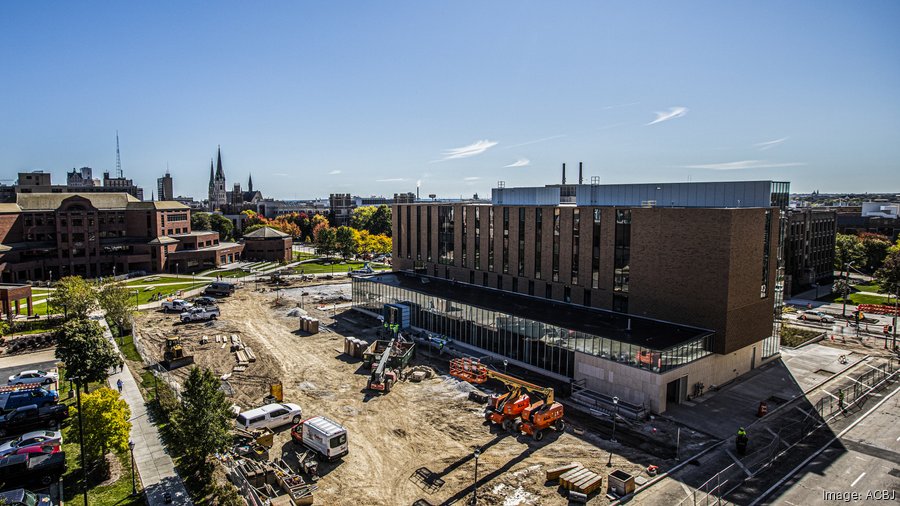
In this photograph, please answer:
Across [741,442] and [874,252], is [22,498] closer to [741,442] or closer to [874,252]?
[741,442]

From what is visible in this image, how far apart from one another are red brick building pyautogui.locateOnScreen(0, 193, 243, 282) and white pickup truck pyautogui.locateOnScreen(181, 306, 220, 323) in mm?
34164

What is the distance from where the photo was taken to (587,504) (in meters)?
25.7

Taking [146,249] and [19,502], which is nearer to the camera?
[19,502]

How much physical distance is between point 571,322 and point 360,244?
98491mm

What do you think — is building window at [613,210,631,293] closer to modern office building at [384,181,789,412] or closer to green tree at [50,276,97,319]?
modern office building at [384,181,789,412]

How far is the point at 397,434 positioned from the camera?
1321 inches

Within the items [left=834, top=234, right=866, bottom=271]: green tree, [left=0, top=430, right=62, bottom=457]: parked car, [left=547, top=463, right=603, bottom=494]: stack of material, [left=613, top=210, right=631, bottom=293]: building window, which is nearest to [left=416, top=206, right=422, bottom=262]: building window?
[left=613, top=210, right=631, bottom=293]: building window

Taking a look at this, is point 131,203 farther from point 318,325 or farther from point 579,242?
point 579,242

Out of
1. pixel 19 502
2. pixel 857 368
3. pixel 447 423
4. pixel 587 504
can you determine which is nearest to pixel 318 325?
pixel 447 423

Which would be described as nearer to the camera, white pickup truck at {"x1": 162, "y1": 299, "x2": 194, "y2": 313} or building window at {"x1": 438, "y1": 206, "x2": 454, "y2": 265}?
building window at {"x1": 438, "y1": 206, "x2": 454, "y2": 265}

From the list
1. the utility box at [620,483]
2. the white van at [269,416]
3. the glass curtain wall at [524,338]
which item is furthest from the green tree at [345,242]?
the utility box at [620,483]

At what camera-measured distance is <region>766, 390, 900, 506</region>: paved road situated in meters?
26.2

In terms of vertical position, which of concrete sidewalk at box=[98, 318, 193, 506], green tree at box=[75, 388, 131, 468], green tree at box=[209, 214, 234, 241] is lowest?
concrete sidewalk at box=[98, 318, 193, 506]

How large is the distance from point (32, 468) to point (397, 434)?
20154 mm
